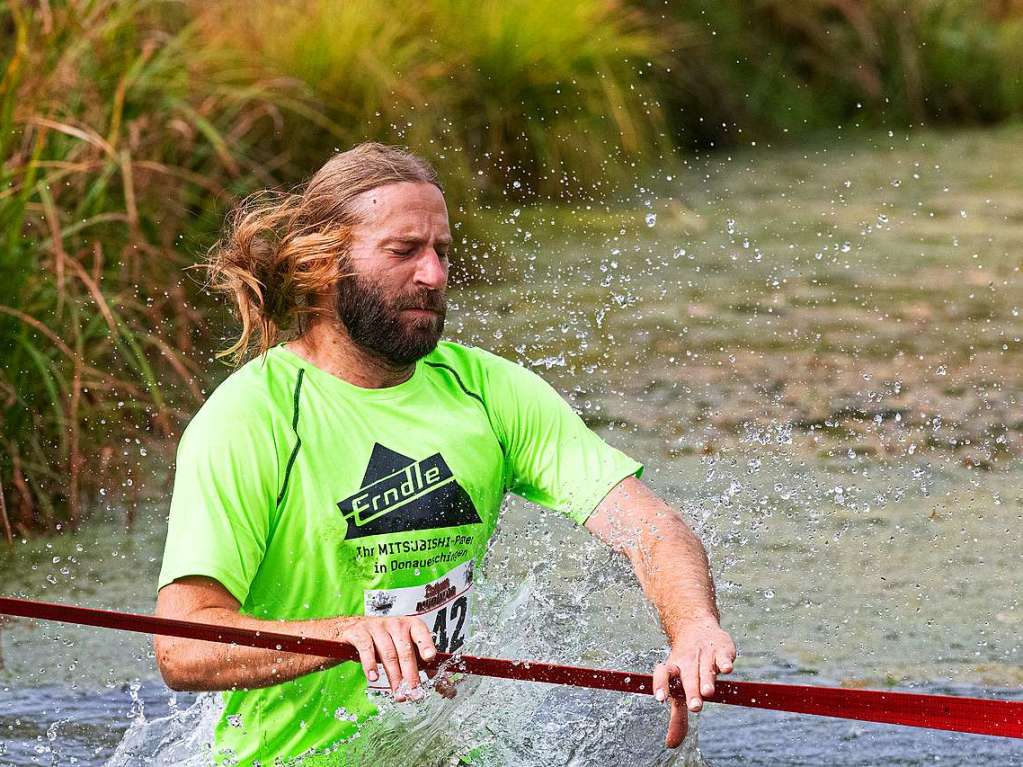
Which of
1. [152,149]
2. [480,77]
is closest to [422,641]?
[152,149]

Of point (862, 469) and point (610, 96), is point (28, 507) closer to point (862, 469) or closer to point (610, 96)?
point (862, 469)

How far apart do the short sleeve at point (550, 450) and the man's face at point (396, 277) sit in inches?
11.7

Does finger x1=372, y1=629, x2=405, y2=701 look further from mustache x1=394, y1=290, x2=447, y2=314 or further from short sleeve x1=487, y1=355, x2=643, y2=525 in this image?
short sleeve x1=487, y1=355, x2=643, y2=525

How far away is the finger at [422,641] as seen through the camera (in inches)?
101

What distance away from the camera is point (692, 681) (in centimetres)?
272

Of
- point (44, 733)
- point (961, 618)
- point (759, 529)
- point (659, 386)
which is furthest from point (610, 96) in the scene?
point (44, 733)

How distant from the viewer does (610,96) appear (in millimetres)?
10125

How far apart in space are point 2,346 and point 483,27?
5054 millimetres

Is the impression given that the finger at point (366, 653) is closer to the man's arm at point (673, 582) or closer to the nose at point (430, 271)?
the man's arm at point (673, 582)

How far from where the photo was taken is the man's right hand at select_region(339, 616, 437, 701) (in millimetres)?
2576

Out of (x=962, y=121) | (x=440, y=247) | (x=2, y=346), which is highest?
(x=440, y=247)

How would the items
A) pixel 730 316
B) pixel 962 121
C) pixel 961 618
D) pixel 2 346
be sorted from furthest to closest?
pixel 962 121 < pixel 730 316 < pixel 2 346 < pixel 961 618

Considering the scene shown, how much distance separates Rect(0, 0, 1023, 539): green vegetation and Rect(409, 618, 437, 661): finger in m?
2.87

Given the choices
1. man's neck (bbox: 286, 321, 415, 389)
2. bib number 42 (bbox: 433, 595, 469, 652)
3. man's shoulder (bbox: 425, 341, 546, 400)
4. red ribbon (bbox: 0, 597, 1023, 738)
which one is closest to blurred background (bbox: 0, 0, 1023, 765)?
bib number 42 (bbox: 433, 595, 469, 652)
